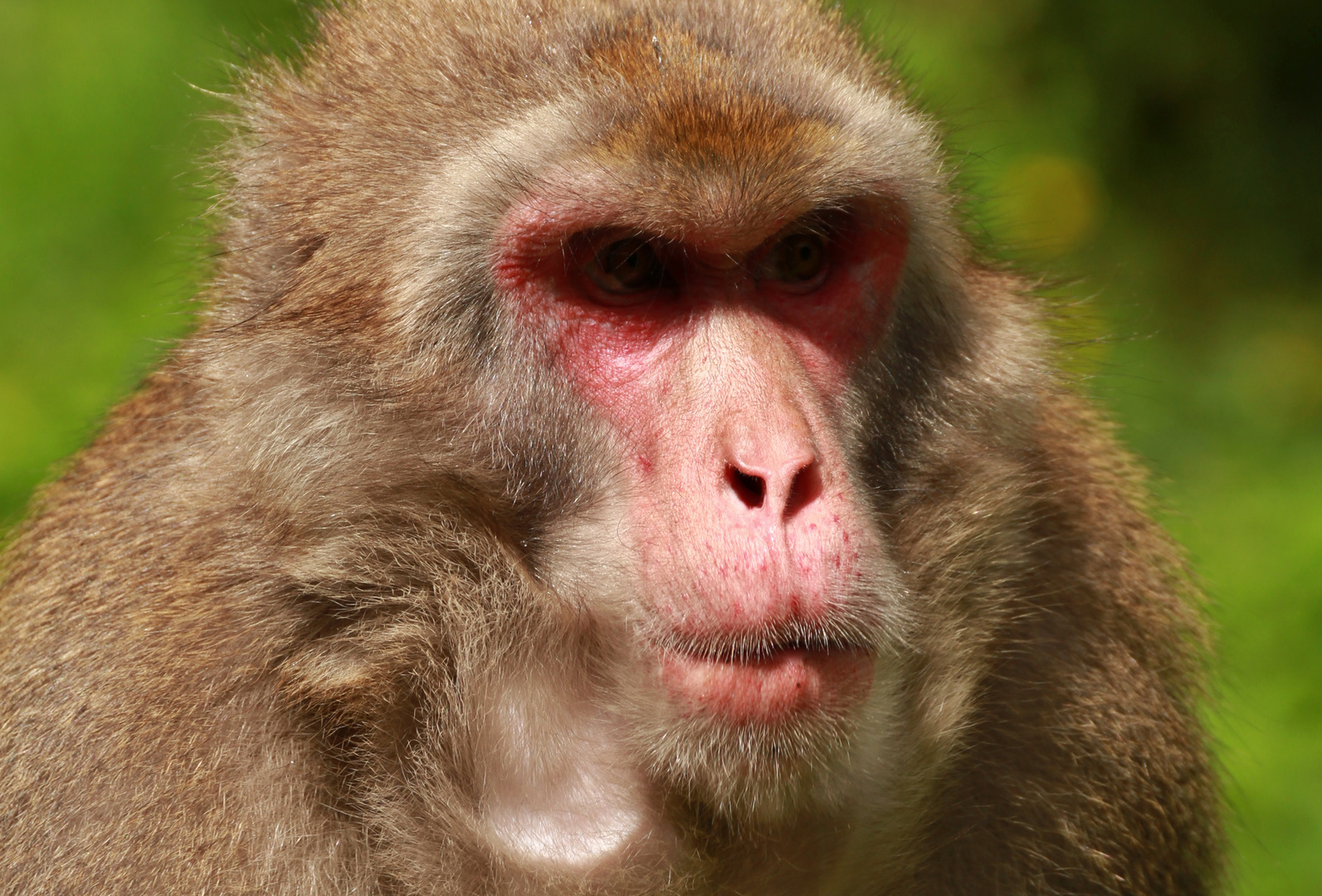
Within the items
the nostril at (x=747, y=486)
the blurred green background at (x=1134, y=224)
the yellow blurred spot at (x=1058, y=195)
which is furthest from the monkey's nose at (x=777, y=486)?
the yellow blurred spot at (x=1058, y=195)

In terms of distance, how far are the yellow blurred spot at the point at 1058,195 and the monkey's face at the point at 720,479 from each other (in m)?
4.83

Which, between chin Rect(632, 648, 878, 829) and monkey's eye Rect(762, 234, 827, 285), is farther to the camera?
monkey's eye Rect(762, 234, 827, 285)

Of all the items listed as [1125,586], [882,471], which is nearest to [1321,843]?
[1125,586]

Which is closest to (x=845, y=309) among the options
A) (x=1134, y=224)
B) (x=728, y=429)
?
(x=728, y=429)

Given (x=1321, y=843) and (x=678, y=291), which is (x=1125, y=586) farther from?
(x=1321, y=843)

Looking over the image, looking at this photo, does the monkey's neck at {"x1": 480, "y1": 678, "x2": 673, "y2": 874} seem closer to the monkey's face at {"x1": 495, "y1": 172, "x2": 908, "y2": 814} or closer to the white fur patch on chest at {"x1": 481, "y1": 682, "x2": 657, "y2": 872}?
the white fur patch on chest at {"x1": 481, "y1": 682, "x2": 657, "y2": 872}

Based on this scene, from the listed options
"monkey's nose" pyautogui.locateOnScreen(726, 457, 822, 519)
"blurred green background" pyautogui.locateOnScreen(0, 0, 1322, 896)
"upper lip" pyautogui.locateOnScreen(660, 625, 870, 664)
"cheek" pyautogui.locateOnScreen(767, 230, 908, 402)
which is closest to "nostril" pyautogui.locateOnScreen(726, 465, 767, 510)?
"monkey's nose" pyautogui.locateOnScreen(726, 457, 822, 519)

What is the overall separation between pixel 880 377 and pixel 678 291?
0.42 m

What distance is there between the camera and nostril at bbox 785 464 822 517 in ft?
7.50

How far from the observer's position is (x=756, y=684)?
230cm

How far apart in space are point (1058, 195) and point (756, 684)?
5.68 m

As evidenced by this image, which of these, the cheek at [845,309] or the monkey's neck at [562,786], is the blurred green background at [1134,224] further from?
the monkey's neck at [562,786]

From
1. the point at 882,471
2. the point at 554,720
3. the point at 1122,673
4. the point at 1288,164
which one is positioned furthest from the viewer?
the point at 1288,164

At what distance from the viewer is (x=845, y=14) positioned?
137 inches
